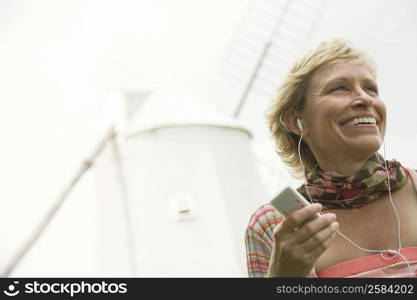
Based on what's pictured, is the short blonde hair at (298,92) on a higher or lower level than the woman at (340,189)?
higher

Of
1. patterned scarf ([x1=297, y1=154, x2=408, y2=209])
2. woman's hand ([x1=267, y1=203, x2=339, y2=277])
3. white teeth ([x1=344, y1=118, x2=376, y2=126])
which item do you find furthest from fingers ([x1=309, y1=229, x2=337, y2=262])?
white teeth ([x1=344, y1=118, x2=376, y2=126])

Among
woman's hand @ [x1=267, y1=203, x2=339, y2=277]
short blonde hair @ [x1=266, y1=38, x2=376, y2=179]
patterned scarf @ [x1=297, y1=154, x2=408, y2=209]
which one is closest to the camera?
woman's hand @ [x1=267, y1=203, x2=339, y2=277]

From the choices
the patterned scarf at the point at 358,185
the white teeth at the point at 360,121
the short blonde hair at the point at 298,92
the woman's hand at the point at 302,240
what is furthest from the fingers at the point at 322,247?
the short blonde hair at the point at 298,92

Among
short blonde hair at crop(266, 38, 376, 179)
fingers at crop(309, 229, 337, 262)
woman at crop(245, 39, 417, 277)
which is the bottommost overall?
fingers at crop(309, 229, 337, 262)

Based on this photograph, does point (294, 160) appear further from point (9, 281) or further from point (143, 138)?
point (143, 138)

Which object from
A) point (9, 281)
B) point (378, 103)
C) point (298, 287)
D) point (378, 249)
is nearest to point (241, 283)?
point (298, 287)

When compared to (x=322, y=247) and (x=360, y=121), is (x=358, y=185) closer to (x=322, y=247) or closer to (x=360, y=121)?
(x=360, y=121)

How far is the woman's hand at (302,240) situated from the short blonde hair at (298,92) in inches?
20.1

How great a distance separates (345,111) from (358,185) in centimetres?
21

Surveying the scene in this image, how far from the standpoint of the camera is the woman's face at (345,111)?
1.45m

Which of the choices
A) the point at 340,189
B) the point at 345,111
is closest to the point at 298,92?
the point at 345,111

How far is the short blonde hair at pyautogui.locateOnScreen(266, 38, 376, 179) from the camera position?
1578 mm

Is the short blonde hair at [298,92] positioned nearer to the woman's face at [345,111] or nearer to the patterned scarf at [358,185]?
the woman's face at [345,111]

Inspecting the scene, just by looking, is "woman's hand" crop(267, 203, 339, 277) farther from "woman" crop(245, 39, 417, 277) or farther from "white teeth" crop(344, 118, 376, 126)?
"white teeth" crop(344, 118, 376, 126)
